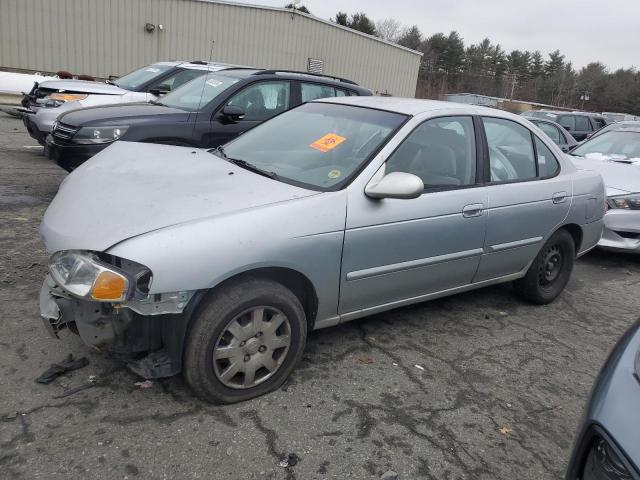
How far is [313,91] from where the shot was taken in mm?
6613

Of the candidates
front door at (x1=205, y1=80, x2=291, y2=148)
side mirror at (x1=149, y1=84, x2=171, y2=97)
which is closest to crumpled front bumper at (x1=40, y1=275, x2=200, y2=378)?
front door at (x1=205, y1=80, x2=291, y2=148)

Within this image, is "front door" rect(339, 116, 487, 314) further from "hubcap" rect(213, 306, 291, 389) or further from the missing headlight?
the missing headlight

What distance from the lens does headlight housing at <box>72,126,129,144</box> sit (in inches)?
216

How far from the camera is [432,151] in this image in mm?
3598

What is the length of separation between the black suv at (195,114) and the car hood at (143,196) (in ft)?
7.40

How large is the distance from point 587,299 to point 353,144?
305 centimetres

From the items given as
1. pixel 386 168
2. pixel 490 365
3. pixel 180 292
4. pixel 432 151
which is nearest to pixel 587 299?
pixel 490 365

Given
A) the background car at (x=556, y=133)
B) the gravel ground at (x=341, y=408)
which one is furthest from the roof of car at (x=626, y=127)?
the gravel ground at (x=341, y=408)

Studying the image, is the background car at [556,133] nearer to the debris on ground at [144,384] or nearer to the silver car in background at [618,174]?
the silver car in background at [618,174]

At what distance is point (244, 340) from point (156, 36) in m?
Answer: 19.2

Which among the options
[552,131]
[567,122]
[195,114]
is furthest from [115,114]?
[567,122]

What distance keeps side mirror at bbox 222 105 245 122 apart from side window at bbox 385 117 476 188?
277 centimetres

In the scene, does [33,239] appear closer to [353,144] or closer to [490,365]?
[353,144]

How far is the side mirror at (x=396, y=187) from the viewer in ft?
9.71
